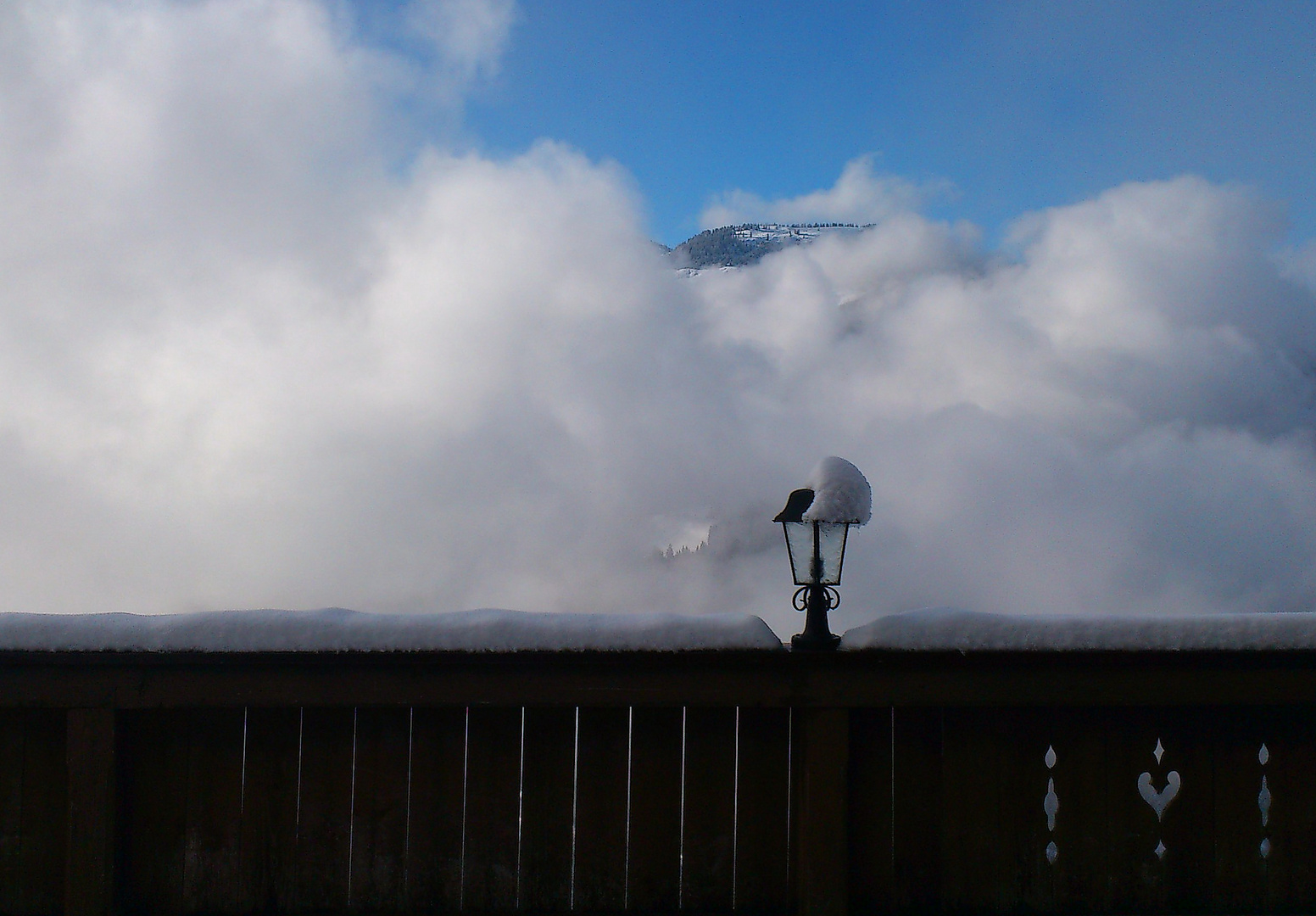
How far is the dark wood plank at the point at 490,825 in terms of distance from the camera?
3.17 meters

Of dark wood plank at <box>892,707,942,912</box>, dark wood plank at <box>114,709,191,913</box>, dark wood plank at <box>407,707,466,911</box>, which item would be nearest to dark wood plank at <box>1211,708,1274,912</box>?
dark wood plank at <box>892,707,942,912</box>

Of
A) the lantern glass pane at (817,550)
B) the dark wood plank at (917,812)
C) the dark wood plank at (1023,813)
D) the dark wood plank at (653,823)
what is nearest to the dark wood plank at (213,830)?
the dark wood plank at (653,823)

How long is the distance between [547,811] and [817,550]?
1480 millimetres

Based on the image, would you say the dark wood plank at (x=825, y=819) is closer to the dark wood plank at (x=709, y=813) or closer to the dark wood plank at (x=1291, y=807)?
the dark wood plank at (x=709, y=813)

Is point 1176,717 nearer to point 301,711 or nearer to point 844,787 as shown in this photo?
point 844,787

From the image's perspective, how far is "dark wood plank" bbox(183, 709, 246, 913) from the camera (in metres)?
3.18

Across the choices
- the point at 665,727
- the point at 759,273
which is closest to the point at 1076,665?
the point at 665,727

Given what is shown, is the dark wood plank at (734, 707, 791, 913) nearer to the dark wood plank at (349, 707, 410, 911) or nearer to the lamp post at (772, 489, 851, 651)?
the lamp post at (772, 489, 851, 651)

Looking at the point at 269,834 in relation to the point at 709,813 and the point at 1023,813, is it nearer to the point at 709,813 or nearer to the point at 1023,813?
the point at 709,813

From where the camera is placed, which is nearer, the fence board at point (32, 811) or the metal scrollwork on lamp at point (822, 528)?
the fence board at point (32, 811)

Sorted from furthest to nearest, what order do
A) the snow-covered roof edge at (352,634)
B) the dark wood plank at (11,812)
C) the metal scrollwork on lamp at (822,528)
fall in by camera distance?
1. the metal scrollwork on lamp at (822,528)
2. the dark wood plank at (11,812)
3. the snow-covered roof edge at (352,634)

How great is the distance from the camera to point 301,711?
3209 millimetres

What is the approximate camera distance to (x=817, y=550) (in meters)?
3.30

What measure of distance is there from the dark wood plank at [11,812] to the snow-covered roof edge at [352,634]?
16.5 inches
